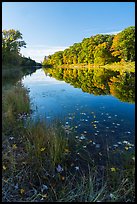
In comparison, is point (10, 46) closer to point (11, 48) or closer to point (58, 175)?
point (11, 48)

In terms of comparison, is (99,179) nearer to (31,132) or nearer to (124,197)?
(124,197)

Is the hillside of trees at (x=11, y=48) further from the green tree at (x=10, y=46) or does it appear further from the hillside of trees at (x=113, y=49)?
the hillside of trees at (x=113, y=49)

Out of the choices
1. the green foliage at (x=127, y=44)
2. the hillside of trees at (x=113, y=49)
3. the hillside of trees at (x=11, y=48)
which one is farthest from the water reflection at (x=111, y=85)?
the hillside of trees at (x=11, y=48)

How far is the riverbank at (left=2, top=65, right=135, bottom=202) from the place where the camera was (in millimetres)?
3248

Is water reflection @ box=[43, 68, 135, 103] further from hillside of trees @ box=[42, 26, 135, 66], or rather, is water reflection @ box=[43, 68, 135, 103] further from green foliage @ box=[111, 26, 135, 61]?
hillside of trees @ box=[42, 26, 135, 66]

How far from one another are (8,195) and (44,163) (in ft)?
3.63

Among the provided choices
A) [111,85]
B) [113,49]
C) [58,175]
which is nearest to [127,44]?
[113,49]

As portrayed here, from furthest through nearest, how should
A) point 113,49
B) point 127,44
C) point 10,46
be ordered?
1. point 10,46
2. point 113,49
3. point 127,44

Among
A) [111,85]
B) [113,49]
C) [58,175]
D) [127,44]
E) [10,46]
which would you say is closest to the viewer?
[58,175]

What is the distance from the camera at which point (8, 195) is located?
326 cm

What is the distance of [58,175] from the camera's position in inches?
152

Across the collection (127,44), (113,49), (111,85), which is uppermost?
(113,49)

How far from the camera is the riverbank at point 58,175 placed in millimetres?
3248

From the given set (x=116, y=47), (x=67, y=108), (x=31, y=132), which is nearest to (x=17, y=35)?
(x=116, y=47)
